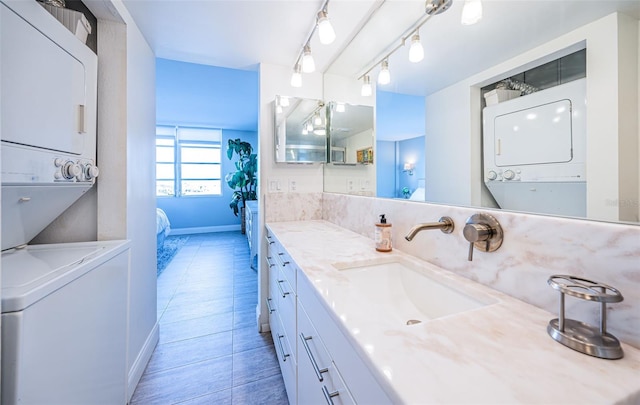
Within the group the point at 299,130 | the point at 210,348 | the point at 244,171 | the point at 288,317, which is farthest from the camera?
the point at 244,171

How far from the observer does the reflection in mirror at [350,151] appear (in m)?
1.73

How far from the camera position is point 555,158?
2.26ft

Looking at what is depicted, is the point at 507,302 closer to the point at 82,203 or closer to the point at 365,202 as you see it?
the point at 365,202

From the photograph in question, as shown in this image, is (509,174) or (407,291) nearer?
(509,174)

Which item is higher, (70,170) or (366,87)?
(366,87)

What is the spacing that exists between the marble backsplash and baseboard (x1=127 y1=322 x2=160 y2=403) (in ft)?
5.59

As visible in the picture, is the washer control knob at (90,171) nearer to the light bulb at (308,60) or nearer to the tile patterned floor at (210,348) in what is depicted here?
the tile patterned floor at (210,348)

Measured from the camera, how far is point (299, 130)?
7.11 feet

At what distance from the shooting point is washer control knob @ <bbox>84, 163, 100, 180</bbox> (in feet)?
4.01

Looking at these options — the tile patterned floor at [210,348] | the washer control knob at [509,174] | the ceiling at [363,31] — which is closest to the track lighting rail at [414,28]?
the ceiling at [363,31]

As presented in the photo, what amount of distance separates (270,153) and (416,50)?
4.26ft

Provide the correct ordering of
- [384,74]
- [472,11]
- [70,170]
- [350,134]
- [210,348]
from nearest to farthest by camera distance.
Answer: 1. [472,11]
2. [70,170]
3. [384,74]
4. [210,348]
5. [350,134]

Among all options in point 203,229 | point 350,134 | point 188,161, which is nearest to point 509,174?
point 350,134

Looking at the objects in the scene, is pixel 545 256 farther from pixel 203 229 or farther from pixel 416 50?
pixel 203 229
